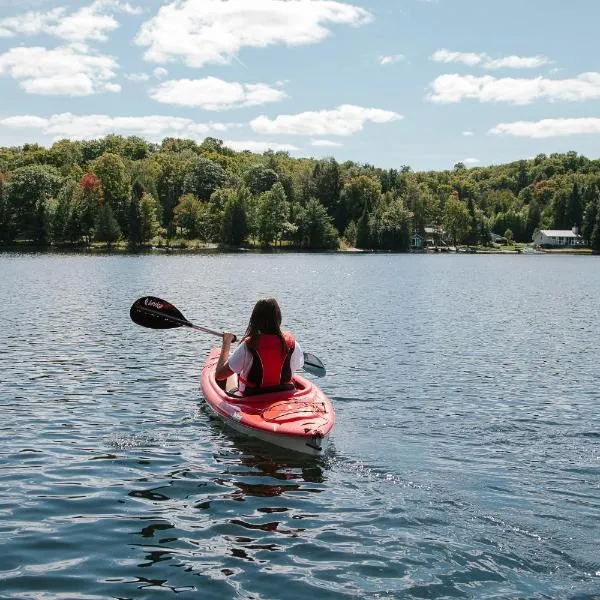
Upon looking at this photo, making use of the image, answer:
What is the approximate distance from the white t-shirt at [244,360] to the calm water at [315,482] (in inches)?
48.0

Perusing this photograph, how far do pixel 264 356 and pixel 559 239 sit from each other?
18181 centimetres

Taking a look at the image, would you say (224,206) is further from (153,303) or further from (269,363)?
(269,363)

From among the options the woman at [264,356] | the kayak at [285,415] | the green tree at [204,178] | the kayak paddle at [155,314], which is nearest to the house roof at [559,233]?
the green tree at [204,178]

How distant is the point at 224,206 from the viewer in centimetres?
13675

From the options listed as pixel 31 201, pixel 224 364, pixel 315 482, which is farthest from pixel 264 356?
pixel 31 201

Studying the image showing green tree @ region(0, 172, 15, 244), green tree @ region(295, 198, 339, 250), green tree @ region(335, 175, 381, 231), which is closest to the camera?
green tree @ region(0, 172, 15, 244)

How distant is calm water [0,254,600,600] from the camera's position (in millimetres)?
7453

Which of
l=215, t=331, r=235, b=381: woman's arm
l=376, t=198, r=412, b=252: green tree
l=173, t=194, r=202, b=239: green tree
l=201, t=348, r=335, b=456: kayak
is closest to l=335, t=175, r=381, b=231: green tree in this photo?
l=376, t=198, r=412, b=252: green tree

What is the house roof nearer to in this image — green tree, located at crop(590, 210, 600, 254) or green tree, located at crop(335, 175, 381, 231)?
green tree, located at crop(590, 210, 600, 254)

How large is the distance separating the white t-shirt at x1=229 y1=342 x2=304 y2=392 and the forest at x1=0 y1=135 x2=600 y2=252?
11338cm

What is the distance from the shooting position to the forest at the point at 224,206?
123562 millimetres

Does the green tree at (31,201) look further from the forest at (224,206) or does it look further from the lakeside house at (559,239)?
the lakeside house at (559,239)

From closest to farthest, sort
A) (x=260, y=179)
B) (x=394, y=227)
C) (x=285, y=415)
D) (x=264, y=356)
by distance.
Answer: (x=285, y=415), (x=264, y=356), (x=394, y=227), (x=260, y=179)

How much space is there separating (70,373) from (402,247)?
141 meters
